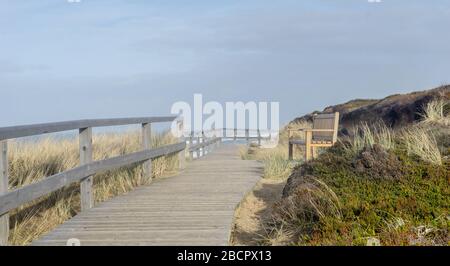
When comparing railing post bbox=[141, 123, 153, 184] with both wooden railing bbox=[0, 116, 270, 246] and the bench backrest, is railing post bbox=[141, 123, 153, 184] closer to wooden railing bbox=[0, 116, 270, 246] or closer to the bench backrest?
wooden railing bbox=[0, 116, 270, 246]

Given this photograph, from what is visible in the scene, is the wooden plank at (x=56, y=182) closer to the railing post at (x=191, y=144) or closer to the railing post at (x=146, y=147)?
the railing post at (x=146, y=147)

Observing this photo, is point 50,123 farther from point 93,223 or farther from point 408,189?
point 408,189

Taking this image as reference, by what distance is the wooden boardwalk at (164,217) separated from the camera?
5.80 meters

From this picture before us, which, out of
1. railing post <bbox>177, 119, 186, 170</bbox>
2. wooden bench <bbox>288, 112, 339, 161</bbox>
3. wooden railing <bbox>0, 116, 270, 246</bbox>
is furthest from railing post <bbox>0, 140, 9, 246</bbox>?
wooden bench <bbox>288, 112, 339, 161</bbox>

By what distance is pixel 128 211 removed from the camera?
736 centimetres

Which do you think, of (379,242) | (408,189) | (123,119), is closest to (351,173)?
(408,189)

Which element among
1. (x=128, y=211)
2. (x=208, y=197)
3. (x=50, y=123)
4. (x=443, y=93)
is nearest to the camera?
(x=50, y=123)

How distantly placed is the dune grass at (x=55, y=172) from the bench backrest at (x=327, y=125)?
3750 millimetres

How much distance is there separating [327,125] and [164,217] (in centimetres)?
838

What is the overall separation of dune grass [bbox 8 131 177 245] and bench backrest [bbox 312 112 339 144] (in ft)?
12.3

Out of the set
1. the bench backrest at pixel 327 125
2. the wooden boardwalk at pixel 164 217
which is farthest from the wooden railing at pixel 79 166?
the bench backrest at pixel 327 125

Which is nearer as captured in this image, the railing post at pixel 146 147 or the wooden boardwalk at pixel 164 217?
the wooden boardwalk at pixel 164 217

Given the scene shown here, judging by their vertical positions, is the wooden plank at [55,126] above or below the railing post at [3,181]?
above
